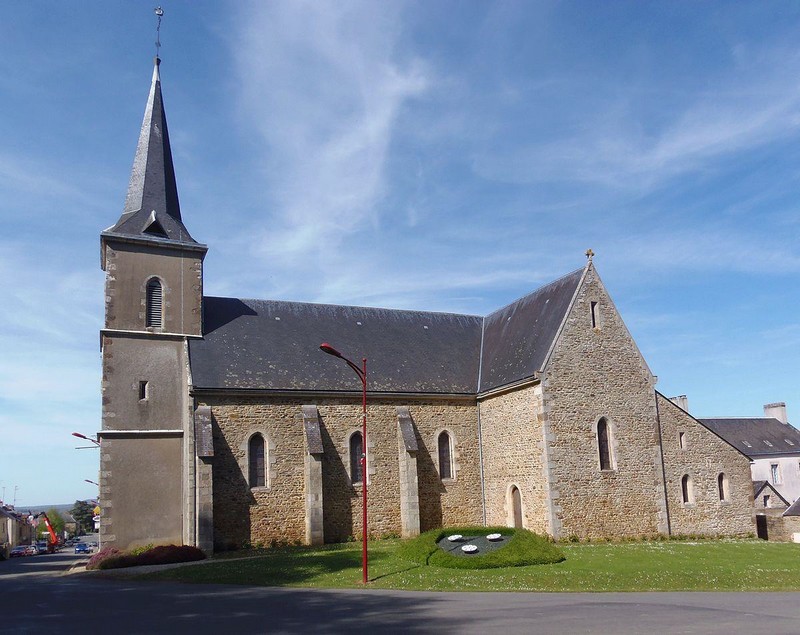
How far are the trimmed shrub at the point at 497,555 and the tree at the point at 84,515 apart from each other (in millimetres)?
107270

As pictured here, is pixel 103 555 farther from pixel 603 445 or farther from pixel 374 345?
pixel 603 445

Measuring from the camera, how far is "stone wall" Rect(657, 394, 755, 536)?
2545cm

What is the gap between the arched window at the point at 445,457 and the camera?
2714cm

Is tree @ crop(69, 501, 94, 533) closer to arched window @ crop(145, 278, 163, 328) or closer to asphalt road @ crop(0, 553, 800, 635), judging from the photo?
arched window @ crop(145, 278, 163, 328)

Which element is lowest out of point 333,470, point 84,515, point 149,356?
point 84,515

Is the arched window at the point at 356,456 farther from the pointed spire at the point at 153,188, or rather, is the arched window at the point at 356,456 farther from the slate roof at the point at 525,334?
the pointed spire at the point at 153,188

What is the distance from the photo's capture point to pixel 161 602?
13.7m

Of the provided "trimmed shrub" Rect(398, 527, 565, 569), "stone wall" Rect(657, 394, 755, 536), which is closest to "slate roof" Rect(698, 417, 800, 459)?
"stone wall" Rect(657, 394, 755, 536)

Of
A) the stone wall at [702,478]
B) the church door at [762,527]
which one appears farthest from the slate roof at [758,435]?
the stone wall at [702,478]

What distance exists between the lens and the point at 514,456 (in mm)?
25281

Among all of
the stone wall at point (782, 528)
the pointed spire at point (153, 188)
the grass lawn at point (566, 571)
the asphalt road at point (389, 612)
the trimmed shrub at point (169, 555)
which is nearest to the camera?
the asphalt road at point (389, 612)

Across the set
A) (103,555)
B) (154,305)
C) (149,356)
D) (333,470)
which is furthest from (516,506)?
(154,305)

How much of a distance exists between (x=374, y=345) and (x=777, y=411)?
3888 cm

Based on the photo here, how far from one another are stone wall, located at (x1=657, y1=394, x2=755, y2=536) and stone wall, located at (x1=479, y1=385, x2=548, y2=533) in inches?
214
